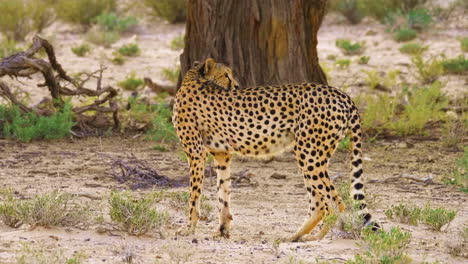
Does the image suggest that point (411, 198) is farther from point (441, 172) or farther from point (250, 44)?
point (250, 44)

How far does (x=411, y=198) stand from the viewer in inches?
354

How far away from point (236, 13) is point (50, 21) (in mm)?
11836

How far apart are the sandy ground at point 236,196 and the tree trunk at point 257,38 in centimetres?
105

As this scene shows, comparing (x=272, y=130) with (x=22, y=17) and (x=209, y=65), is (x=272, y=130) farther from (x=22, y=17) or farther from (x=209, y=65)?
(x=22, y=17)

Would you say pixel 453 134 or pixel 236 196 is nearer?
pixel 236 196

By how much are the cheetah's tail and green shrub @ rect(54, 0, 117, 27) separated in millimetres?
15880

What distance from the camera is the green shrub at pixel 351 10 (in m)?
22.7

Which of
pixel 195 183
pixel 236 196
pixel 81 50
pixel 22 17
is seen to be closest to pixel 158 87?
pixel 81 50

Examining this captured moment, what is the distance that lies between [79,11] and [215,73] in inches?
596

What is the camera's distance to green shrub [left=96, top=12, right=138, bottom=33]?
2122cm

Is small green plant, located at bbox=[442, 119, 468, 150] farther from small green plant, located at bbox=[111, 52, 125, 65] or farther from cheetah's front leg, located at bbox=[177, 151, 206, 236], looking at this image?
small green plant, located at bbox=[111, 52, 125, 65]

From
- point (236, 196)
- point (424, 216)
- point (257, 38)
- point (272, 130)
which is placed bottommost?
point (236, 196)

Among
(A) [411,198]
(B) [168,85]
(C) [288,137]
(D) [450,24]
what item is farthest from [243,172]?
(D) [450,24]

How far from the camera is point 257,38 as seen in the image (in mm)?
11102
